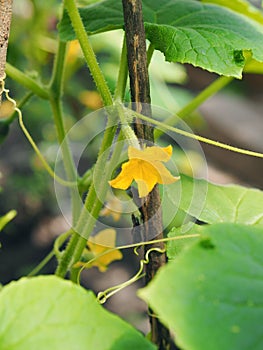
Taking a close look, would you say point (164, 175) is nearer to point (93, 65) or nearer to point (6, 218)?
point (93, 65)

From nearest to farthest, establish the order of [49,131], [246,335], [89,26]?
[246,335]
[89,26]
[49,131]

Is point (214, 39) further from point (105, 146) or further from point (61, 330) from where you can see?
point (61, 330)

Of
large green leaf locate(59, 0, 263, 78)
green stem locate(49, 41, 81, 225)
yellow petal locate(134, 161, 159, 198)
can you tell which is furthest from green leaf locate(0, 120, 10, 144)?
yellow petal locate(134, 161, 159, 198)

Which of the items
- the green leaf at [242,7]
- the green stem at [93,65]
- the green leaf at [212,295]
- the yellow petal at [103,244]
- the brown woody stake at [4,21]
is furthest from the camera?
the green leaf at [242,7]

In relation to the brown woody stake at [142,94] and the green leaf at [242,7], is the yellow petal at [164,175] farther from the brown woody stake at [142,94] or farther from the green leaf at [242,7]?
the green leaf at [242,7]

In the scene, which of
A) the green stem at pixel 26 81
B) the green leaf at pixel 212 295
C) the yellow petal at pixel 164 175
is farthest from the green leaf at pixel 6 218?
the green leaf at pixel 212 295

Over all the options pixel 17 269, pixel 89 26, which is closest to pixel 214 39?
pixel 89 26

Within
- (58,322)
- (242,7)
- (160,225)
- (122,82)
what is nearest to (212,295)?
(58,322)
